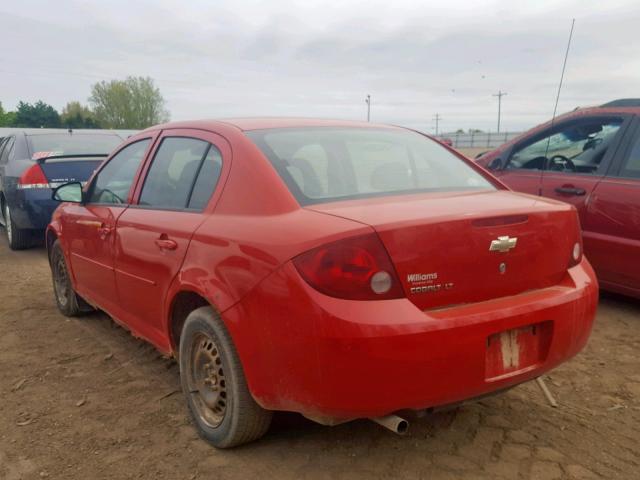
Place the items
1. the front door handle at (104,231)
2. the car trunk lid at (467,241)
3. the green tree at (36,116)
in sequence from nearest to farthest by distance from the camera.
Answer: the car trunk lid at (467,241), the front door handle at (104,231), the green tree at (36,116)

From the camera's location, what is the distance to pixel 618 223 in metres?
4.59

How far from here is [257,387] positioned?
2.47 m

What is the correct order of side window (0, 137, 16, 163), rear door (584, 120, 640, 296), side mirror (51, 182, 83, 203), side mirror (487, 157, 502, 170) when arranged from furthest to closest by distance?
side window (0, 137, 16, 163), side mirror (487, 157, 502, 170), rear door (584, 120, 640, 296), side mirror (51, 182, 83, 203)

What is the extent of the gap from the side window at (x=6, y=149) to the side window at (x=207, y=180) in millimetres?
6537

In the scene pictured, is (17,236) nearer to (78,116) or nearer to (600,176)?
(600,176)

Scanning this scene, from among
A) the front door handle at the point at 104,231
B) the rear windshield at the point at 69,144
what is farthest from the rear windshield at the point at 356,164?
the rear windshield at the point at 69,144

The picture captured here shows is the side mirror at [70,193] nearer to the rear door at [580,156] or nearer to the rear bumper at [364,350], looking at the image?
the rear bumper at [364,350]

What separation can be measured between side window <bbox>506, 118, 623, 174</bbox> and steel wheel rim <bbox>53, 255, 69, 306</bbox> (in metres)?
4.06

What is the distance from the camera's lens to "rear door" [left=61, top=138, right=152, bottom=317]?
12.3ft

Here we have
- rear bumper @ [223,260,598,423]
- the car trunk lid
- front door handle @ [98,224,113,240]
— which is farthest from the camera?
front door handle @ [98,224,113,240]

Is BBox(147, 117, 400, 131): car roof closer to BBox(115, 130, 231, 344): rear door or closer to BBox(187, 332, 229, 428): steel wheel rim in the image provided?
BBox(115, 130, 231, 344): rear door

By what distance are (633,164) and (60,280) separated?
4.69 m

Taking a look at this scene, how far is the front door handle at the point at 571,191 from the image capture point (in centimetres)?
486

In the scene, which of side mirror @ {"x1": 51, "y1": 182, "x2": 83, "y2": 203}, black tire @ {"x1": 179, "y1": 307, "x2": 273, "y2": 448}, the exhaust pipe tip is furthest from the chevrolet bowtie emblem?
side mirror @ {"x1": 51, "y1": 182, "x2": 83, "y2": 203}
